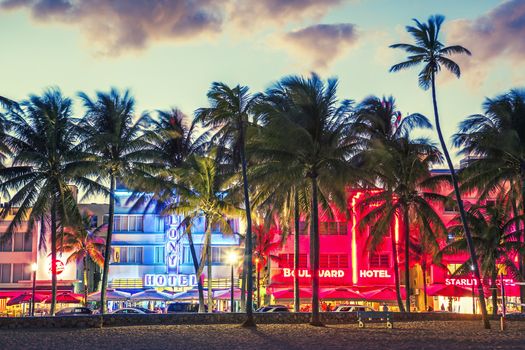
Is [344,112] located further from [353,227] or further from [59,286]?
[59,286]

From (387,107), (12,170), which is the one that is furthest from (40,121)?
(387,107)

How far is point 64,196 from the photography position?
4531cm

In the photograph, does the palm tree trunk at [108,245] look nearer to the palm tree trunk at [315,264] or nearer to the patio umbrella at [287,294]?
the palm tree trunk at [315,264]

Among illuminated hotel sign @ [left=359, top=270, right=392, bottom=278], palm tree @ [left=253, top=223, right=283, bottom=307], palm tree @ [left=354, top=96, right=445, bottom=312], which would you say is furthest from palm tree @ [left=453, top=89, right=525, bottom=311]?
palm tree @ [left=253, top=223, right=283, bottom=307]

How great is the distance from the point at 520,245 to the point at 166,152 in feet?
77.8

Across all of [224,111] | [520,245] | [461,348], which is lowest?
[461,348]

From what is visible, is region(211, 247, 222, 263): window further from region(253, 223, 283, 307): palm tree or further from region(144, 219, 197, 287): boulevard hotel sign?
region(253, 223, 283, 307): palm tree

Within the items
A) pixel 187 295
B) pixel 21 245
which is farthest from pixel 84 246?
pixel 187 295

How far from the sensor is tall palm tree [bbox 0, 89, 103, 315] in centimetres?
4397

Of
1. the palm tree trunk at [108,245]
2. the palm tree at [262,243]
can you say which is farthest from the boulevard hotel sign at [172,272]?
the palm tree trunk at [108,245]

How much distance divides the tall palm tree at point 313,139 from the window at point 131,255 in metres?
35.8

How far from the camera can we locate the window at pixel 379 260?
213 ft

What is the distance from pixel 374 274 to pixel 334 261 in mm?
3574

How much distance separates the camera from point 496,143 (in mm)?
43438
